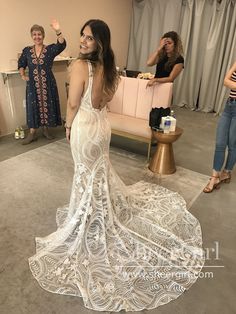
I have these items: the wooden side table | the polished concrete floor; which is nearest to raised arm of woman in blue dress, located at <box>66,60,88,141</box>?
the polished concrete floor

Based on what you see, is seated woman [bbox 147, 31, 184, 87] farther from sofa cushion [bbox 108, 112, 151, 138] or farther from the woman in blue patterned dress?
the woman in blue patterned dress

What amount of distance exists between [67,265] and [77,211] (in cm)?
35

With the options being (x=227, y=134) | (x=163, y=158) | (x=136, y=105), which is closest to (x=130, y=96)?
(x=136, y=105)

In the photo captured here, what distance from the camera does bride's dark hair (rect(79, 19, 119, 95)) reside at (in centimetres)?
148

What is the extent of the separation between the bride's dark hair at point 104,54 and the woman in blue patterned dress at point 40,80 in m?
2.00

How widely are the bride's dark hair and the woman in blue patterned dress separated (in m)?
2.00

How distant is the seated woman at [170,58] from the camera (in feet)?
10.5

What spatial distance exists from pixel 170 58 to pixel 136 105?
0.72 metres

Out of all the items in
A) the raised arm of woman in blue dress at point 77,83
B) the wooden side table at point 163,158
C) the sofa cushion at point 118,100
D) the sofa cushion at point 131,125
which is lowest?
the wooden side table at point 163,158

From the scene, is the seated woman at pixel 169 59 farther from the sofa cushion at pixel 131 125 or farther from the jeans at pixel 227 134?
the jeans at pixel 227 134

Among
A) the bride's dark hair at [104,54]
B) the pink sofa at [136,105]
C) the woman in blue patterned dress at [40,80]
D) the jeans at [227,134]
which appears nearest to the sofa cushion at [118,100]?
the pink sofa at [136,105]

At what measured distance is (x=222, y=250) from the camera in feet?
6.44

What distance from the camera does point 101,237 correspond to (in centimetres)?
184

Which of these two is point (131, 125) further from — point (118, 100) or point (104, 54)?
point (104, 54)
